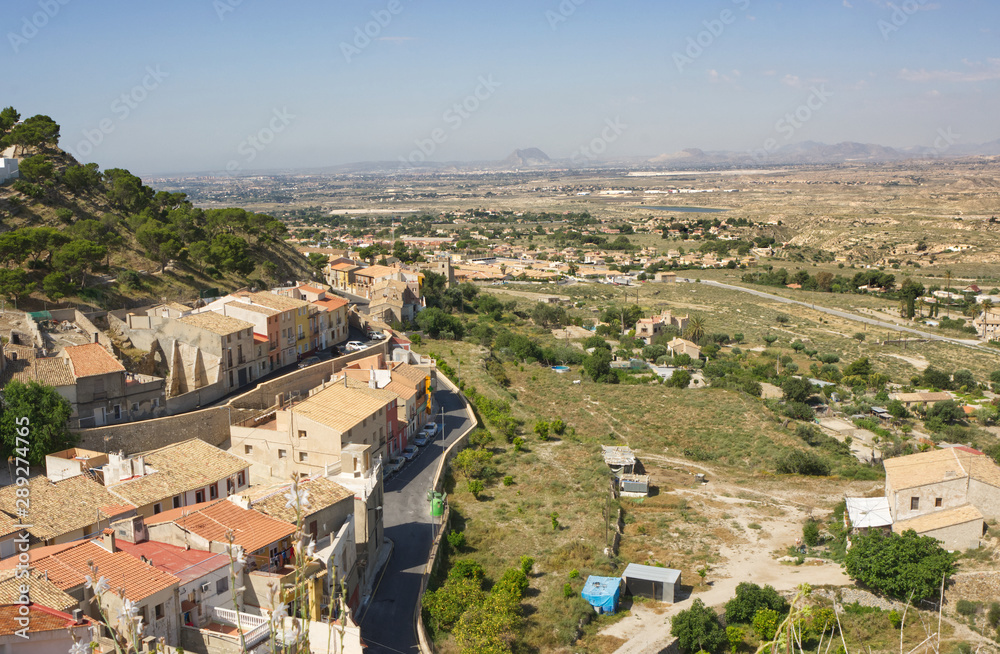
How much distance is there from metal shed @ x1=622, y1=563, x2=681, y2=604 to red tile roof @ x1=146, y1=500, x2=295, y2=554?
931cm

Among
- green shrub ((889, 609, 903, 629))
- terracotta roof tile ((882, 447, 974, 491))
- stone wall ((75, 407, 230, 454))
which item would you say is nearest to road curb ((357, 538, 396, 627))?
stone wall ((75, 407, 230, 454))

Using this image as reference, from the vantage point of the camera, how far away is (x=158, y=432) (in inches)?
1018

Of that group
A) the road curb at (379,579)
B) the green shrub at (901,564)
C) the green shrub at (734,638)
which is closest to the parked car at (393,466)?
the road curb at (379,579)

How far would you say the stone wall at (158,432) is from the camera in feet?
80.1

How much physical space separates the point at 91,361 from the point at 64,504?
25.7 feet

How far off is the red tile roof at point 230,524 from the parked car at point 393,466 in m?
9.48

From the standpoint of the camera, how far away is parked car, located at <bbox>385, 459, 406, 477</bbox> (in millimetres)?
27958

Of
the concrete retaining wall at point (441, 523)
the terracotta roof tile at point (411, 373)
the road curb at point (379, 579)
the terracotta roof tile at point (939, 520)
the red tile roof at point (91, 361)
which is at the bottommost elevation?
the road curb at point (379, 579)

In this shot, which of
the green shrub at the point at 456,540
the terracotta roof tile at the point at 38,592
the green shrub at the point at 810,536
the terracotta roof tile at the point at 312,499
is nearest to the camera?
the terracotta roof tile at the point at 38,592

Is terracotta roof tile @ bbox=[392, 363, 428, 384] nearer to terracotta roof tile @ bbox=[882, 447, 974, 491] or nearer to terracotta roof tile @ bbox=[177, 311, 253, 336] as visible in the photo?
terracotta roof tile @ bbox=[177, 311, 253, 336]

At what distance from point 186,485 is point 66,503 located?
117 inches

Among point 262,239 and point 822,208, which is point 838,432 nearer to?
point 262,239

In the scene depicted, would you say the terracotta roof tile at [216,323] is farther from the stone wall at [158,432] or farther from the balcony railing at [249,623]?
the balcony railing at [249,623]

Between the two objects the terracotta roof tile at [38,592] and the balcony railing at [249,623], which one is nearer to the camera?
the terracotta roof tile at [38,592]
